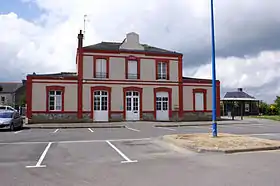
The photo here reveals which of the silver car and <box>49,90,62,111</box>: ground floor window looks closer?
the silver car

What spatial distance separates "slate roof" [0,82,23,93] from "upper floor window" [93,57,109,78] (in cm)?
5497

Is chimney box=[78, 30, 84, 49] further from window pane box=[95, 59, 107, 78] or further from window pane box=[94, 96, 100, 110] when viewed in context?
window pane box=[94, 96, 100, 110]

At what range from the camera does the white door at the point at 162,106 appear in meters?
36.1

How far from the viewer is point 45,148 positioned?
1347 cm

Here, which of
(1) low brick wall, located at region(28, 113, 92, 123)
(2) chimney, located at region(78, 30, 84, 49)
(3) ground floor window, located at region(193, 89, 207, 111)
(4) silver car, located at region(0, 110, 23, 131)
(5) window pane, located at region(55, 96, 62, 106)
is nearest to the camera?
(4) silver car, located at region(0, 110, 23, 131)

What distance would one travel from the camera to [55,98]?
3334cm

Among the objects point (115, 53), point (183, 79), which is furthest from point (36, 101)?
point (183, 79)

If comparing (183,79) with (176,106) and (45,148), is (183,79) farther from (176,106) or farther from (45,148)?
(45,148)

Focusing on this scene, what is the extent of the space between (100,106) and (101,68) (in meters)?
3.81

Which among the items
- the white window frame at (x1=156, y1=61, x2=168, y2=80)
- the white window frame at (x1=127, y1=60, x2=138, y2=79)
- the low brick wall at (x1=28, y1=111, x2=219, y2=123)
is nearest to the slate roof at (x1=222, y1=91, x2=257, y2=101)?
the low brick wall at (x1=28, y1=111, x2=219, y2=123)

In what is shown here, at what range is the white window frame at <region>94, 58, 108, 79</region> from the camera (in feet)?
113

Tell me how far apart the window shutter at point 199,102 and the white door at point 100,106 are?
9874 mm

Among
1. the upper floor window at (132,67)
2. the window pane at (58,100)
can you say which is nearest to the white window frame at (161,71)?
the upper floor window at (132,67)

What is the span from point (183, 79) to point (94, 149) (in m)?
25.6
